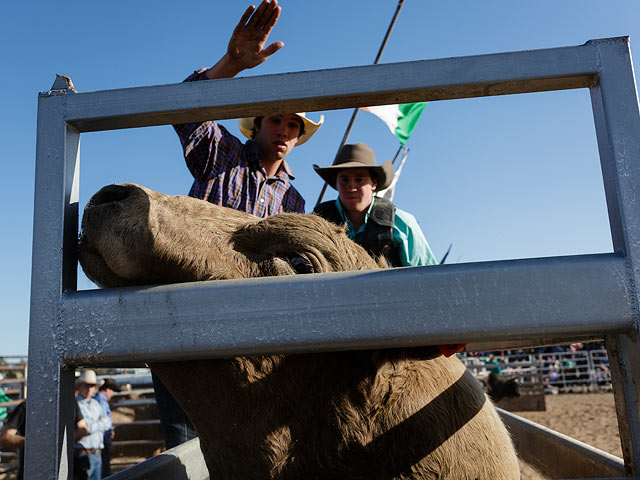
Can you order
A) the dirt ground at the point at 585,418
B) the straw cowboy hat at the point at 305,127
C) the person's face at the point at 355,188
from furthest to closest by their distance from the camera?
1. the dirt ground at the point at 585,418
2. the straw cowboy hat at the point at 305,127
3. the person's face at the point at 355,188

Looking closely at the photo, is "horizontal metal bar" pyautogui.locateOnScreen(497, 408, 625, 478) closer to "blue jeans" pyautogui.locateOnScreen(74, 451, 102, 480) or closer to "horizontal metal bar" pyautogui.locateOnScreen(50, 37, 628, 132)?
"horizontal metal bar" pyautogui.locateOnScreen(50, 37, 628, 132)

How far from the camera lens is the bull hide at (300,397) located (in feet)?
5.82

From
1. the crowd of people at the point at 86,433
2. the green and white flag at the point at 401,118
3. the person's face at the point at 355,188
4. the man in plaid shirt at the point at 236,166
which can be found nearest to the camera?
the man in plaid shirt at the point at 236,166

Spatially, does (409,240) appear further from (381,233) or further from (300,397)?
(300,397)

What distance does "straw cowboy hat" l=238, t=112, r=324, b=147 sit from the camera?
434 centimetres

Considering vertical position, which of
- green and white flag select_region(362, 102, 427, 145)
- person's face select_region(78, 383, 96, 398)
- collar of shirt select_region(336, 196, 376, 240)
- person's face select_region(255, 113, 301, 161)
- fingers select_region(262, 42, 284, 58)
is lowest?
person's face select_region(78, 383, 96, 398)

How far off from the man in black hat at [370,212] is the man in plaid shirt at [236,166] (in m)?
0.38

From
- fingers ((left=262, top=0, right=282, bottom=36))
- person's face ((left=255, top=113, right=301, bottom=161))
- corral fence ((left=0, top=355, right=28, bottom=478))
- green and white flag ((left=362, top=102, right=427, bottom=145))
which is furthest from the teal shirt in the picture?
corral fence ((left=0, top=355, right=28, bottom=478))

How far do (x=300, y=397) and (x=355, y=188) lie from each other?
2382mm

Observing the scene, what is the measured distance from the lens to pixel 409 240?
3529 mm

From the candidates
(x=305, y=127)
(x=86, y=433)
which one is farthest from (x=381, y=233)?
(x=86, y=433)

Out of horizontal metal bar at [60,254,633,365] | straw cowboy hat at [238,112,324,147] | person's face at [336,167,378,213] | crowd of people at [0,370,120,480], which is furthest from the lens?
crowd of people at [0,370,120,480]

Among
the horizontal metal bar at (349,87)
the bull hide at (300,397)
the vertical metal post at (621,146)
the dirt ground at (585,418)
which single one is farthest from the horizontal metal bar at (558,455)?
the dirt ground at (585,418)

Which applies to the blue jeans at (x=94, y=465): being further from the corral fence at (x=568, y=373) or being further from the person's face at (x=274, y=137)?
the corral fence at (x=568, y=373)
